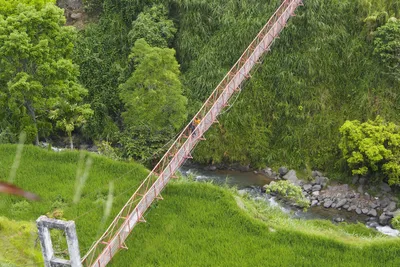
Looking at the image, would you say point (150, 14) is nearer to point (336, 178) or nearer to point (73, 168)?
point (73, 168)

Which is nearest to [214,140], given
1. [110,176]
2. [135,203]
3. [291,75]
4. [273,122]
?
[273,122]

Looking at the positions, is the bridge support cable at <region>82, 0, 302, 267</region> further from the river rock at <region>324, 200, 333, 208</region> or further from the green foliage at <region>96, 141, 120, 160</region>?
the river rock at <region>324, 200, 333, 208</region>

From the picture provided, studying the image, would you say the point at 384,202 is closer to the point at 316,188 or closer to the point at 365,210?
the point at 365,210

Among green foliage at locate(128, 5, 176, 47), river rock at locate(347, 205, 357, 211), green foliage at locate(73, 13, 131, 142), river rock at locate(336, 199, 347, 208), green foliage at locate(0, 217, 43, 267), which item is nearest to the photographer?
green foliage at locate(0, 217, 43, 267)

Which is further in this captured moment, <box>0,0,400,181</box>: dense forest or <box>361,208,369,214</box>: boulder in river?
<box>0,0,400,181</box>: dense forest

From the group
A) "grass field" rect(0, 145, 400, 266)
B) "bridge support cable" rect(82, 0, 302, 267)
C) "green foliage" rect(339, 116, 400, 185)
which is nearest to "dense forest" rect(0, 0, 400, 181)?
"green foliage" rect(339, 116, 400, 185)

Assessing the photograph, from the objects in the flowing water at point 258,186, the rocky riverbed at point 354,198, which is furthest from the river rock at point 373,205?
the flowing water at point 258,186
